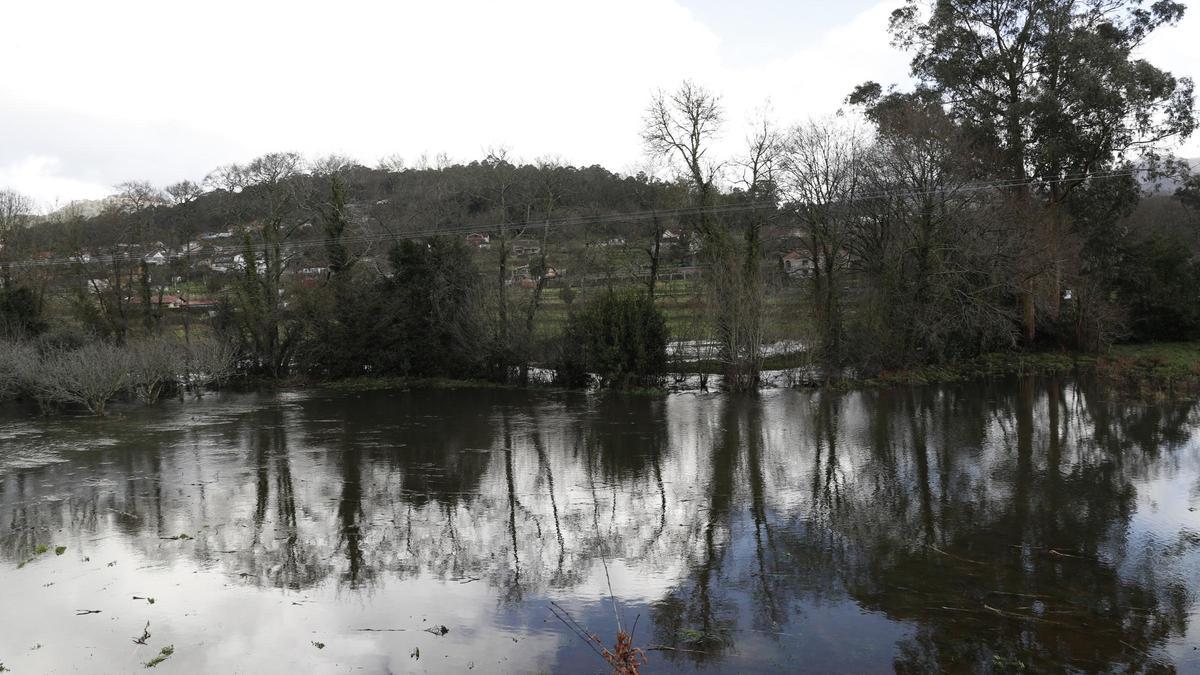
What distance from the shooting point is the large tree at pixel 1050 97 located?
2647 cm

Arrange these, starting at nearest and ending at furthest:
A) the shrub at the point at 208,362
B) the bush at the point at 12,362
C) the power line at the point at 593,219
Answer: the bush at the point at 12,362 → the power line at the point at 593,219 → the shrub at the point at 208,362

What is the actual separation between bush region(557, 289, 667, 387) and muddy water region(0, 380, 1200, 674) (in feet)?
19.7

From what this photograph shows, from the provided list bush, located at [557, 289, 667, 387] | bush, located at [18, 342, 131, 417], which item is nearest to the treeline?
bush, located at [557, 289, 667, 387]

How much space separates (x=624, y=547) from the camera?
10656 millimetres

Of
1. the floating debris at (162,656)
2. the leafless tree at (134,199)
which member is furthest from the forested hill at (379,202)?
the floating debris at (162,656)

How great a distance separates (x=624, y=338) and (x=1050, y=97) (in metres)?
16.3

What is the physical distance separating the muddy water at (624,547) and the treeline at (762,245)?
681 centimetres

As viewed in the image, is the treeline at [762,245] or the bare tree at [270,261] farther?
the bare tree at [270,261]

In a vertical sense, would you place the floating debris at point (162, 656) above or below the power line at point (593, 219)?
below

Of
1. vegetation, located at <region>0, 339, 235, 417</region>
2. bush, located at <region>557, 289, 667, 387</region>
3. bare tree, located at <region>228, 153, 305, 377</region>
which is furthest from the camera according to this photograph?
bare tree, located at <region>228, 153, 305, 377</region>

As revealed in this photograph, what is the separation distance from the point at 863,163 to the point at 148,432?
2225cm

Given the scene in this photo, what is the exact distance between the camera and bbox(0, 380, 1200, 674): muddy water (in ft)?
25.8

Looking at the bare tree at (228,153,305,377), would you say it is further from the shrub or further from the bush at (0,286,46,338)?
the bush at (0,286,46,338)

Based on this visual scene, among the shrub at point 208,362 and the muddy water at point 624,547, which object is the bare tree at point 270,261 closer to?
the shrub at point 208,362
